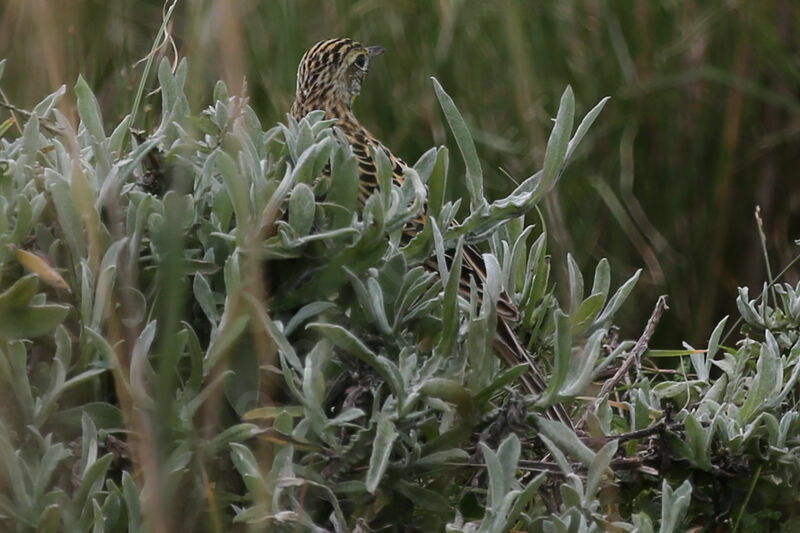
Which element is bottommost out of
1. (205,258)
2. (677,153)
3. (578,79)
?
(677,153)

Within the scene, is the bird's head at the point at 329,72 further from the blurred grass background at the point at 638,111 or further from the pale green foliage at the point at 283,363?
the pale green foliage at the point at 283,363

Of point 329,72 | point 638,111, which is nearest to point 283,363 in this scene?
point 329,72

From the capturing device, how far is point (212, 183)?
5.85ft

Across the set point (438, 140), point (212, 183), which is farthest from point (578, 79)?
point (212, 183)

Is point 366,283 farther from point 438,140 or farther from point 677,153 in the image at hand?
point 677,153

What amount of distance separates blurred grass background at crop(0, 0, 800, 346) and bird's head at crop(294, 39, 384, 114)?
0.11m

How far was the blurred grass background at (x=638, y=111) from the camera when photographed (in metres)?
4.11

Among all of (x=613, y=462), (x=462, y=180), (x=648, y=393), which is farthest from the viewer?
(x=462, y=180)

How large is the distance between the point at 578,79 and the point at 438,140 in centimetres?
54

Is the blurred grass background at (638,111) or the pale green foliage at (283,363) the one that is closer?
the pale green foliage at (283,363)

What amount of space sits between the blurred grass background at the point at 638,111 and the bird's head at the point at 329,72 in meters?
0.11

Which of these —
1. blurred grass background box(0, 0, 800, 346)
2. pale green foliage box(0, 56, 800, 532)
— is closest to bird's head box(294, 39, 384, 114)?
blurred grass background box(0, 0, 800, 346)

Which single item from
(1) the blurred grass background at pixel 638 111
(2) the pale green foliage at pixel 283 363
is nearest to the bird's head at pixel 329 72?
(1) the blurred grass background at pixel 638 111

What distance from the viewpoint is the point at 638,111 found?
4211 millimetres
